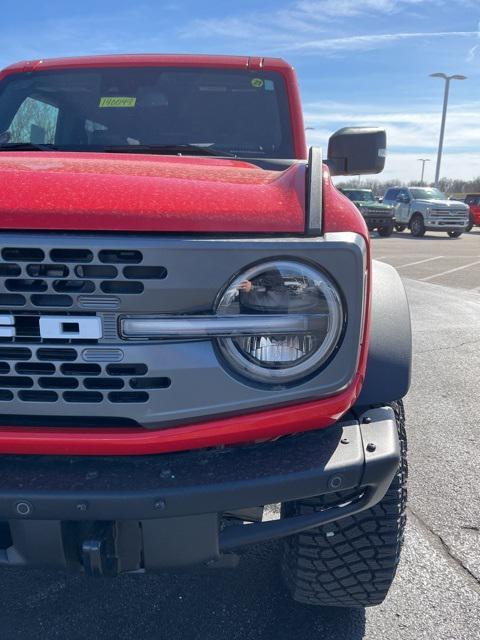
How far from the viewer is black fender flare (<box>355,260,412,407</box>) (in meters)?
1.85

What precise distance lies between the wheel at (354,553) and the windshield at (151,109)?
1698mm

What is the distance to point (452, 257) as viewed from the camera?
16375 millimetres

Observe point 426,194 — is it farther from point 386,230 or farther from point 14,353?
point 14,353

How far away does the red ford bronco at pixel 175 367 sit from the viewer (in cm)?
152

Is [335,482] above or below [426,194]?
above

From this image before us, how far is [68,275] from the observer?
1499 millimetres

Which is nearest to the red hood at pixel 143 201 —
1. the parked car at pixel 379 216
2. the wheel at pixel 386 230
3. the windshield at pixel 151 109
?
the windshield at pixel 151 109

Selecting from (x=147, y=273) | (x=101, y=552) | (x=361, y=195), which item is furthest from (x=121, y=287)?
(x=361, y=195)

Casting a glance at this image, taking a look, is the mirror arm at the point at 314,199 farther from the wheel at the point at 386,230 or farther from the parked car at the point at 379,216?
the wheel at the point at 386,230

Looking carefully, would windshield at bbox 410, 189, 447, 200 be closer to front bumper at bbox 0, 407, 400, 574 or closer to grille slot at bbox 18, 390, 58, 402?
front bumper at bbox 0, 407, 400, 574

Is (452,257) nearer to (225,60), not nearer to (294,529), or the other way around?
(225,60)

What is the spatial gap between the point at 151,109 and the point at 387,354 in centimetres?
191

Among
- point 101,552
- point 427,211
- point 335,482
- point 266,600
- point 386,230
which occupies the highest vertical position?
point 335,482

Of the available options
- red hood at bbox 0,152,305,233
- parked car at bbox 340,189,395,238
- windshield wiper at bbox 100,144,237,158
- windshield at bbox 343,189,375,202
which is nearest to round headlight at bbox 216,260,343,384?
red hood at bbox 0,152,305,233
